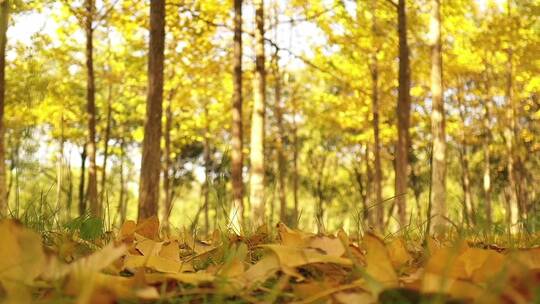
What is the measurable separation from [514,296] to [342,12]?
395 inches

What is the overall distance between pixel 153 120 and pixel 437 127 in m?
4.36

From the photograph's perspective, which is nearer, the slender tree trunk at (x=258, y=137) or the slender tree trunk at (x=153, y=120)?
the slender tree trunk at (x=153, y=120)

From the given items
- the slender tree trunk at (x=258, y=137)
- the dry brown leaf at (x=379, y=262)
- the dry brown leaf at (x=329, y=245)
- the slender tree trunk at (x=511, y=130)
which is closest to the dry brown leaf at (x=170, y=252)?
the dry brown leaf at (x=329, y=245)

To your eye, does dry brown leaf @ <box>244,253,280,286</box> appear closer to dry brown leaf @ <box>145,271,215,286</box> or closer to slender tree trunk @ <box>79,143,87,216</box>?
dry brown leaf @ <box>145,271,215,286</box>

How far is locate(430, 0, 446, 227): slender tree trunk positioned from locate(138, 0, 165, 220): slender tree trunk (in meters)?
3.91

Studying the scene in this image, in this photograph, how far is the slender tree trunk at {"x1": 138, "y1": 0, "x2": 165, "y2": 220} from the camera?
7.11 metres

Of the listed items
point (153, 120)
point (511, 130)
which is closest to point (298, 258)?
point (153, 120)

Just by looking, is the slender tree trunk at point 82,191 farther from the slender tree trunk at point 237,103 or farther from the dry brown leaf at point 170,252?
the slender tree trunk at point 237,103

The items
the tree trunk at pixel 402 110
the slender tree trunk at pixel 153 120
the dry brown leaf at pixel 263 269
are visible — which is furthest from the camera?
the tree trunk at pixel 402 110

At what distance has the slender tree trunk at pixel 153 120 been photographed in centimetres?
711

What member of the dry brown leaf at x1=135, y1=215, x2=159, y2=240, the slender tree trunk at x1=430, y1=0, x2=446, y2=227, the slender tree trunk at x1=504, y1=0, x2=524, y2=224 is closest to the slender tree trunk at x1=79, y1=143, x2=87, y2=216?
the dry brown leaf at x1=135, y1=215, x2=159, y2=240

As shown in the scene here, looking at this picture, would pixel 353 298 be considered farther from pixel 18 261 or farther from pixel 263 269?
pixel 18 261

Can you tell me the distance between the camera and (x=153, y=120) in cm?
714

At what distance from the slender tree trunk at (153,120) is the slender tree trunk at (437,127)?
3912 millimetres
